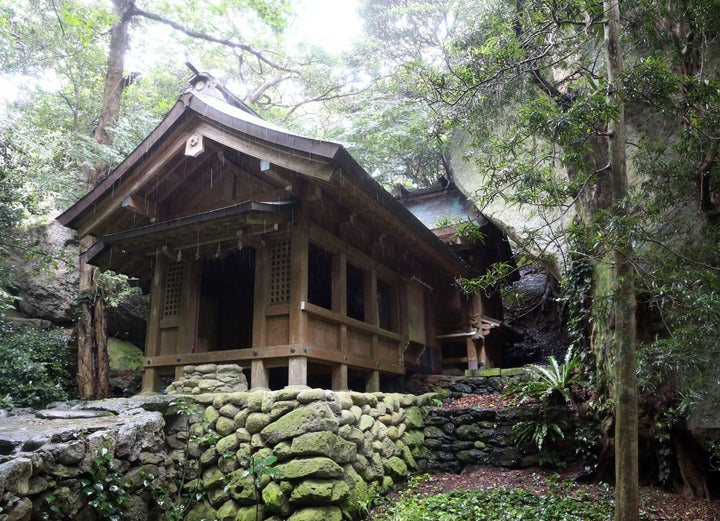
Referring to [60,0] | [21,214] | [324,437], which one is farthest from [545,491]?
[60,0]

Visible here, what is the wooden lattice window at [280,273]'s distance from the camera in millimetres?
7113

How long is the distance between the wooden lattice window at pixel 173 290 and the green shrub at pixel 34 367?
2.72m

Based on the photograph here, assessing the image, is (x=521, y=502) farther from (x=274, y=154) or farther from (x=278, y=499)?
(x=274, y=154)

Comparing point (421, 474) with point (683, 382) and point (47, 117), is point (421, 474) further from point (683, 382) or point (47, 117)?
point (47, 117)

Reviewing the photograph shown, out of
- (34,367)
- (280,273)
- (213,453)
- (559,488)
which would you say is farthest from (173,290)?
(559,488)

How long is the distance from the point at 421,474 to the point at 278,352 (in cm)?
303

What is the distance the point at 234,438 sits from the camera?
5617 mm

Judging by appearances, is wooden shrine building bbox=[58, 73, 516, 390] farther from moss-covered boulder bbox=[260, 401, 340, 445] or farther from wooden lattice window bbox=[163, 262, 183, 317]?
moss-covered boulder bbox=[260, 401, 340, 445]

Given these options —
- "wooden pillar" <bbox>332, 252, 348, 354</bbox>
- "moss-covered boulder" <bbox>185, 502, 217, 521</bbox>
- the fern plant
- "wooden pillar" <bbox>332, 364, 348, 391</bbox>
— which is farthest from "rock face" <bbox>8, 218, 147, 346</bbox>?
the fern plant

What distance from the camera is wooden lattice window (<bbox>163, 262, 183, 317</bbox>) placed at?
26.6 ft

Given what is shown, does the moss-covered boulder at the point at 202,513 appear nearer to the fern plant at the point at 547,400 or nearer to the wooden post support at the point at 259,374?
the wooden post support at the point at 259,374

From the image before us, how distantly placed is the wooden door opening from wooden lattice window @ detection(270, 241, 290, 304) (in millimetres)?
2196

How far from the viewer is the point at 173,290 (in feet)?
27.0

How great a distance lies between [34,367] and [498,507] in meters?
8.32
